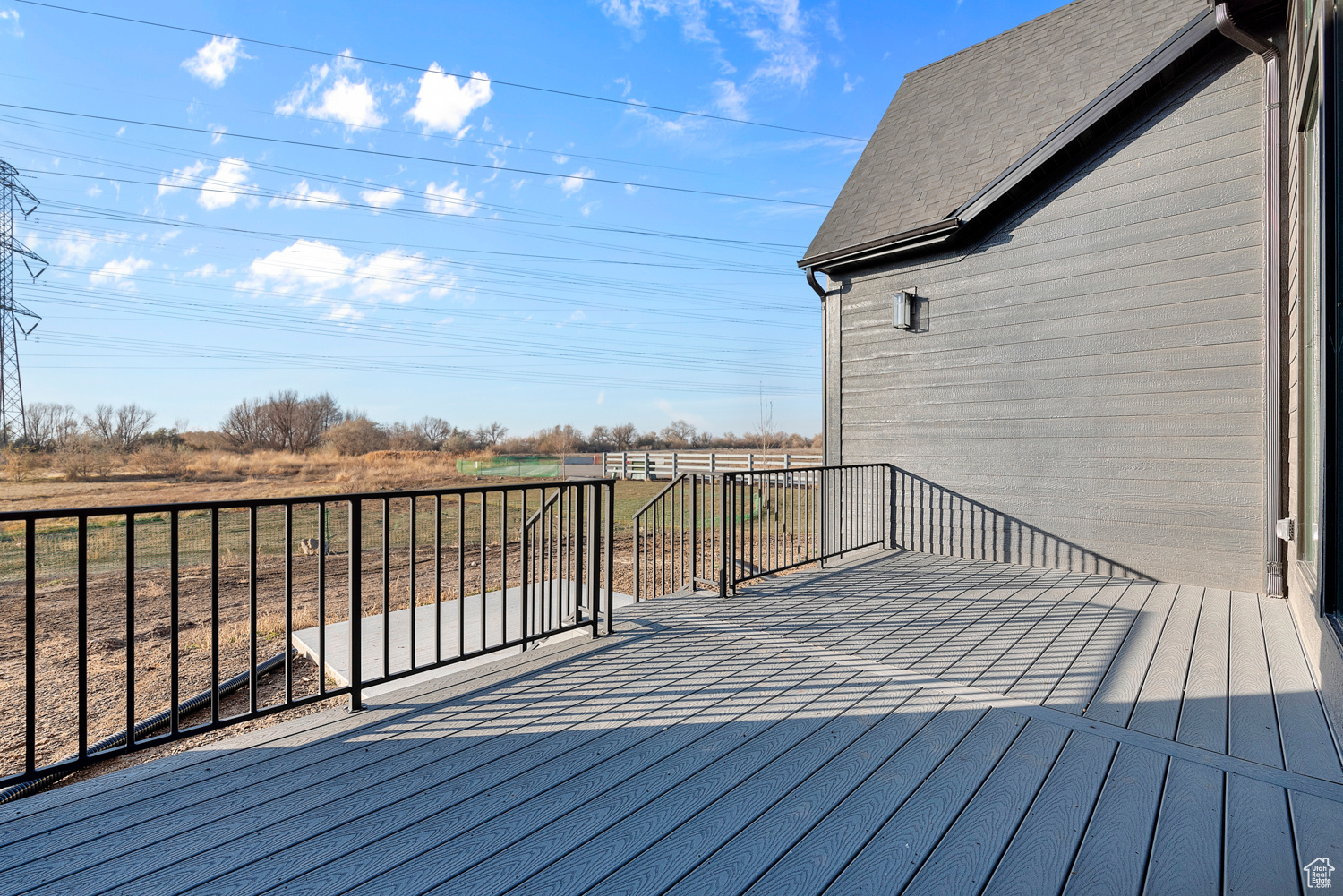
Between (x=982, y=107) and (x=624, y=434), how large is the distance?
2951 cm

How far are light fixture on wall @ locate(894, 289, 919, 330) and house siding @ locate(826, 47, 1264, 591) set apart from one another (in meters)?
0.11

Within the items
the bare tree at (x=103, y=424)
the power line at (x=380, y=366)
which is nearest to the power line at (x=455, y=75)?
the power line at (x=380, y=366)

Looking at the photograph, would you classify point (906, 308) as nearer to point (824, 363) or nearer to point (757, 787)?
point (824, 363)

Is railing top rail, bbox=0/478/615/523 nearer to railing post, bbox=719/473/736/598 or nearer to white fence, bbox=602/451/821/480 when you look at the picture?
railing post, bbox=719/473/736/598

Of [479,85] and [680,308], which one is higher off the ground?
[479,85]

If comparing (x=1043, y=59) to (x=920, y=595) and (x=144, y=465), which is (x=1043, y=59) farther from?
(x=144, y=465)

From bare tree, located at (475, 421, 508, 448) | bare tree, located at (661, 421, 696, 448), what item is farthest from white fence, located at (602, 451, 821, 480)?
bare tree, located at (661, 421, 696, 448)

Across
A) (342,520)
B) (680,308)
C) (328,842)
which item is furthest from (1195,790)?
(680,308)

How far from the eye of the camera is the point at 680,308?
26906 millimetres

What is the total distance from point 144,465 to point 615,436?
20.4 metres

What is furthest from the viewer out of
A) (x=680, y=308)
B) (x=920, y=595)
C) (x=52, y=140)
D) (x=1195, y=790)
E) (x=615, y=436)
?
(x=615, y=436)

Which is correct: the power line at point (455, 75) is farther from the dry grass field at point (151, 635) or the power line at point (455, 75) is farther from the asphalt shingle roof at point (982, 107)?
the dry grass field at point (151, 635)

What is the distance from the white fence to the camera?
2039 centimetres

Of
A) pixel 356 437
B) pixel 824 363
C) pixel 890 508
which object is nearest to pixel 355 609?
pixel 890 508
